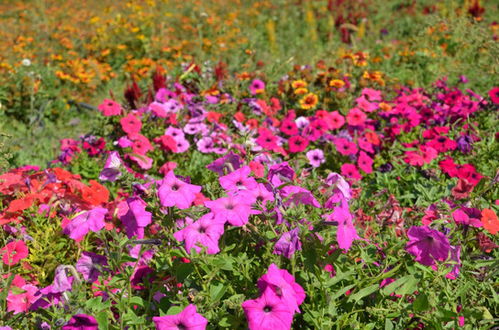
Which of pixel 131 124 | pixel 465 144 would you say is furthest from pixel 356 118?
pixel 131 124

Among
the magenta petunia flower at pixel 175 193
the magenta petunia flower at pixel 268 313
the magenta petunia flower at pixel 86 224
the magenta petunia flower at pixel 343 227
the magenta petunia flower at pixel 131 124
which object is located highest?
the magenta petunia flower at pixel 175 193

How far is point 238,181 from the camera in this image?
158cm

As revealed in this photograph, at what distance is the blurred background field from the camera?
4781 mm

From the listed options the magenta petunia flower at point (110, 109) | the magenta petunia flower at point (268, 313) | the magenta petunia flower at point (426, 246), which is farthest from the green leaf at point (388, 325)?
the magenta petunia flower at point (110, 109)

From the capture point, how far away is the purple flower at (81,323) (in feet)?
4.20

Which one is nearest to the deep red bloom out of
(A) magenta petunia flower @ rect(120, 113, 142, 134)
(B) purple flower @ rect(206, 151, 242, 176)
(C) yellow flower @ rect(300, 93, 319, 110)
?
(C) yellow flower @ rect(300, 93, 319, 110)

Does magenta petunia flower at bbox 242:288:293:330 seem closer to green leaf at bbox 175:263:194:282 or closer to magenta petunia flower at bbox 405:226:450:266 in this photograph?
green leaf at bbox 175:263:194:282

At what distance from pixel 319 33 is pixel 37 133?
5.60 metres

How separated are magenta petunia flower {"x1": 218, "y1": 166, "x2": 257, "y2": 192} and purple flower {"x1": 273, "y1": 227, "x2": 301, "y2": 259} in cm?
25

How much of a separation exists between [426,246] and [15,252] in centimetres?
161

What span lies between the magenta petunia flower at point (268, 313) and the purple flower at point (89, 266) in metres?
0.66

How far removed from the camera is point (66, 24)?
777 cm

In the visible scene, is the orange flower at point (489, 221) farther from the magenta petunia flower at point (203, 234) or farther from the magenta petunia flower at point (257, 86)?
the magenta petunia flower at point (257, 86)

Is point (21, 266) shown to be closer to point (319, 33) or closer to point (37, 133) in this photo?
point (37, 133)
